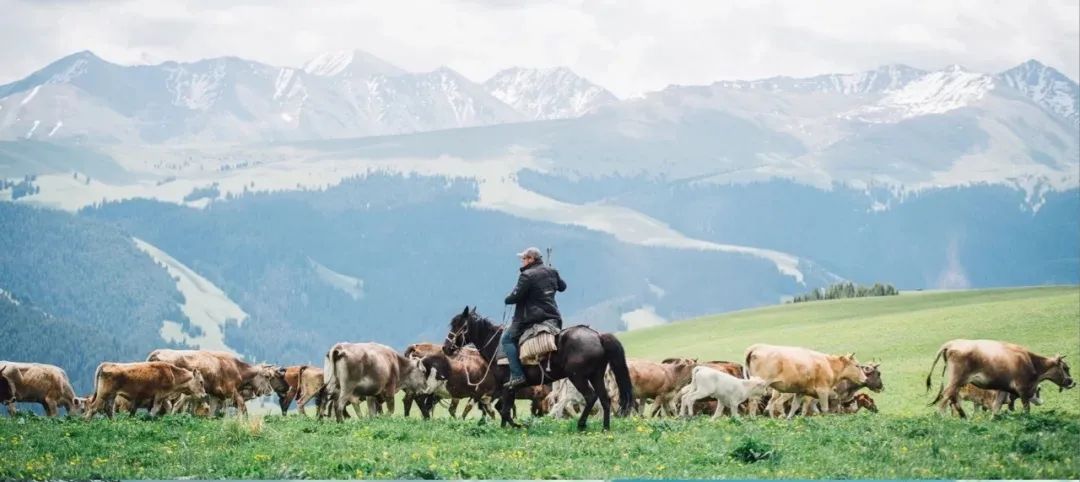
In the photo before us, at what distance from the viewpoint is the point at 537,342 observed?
2536cm

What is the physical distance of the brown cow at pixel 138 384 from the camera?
27.5 meters

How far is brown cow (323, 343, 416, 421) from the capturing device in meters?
28.7

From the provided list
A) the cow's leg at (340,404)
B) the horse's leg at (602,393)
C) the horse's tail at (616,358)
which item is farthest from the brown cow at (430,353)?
the horse's leg at (602,393)

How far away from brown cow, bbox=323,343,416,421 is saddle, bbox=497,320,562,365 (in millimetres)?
4404

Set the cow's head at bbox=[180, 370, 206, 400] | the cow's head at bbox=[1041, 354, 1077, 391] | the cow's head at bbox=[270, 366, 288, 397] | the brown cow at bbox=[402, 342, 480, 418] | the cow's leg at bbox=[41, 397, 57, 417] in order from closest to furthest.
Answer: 1. the cow's head at bbox=[180, 370, 206, 400]
2. the cow's head at bbox=[1041, 354, 1077, 391]
3. the cow's leg at bbox=[41, 397, 57, 417]
4. the brown cow at bbox=[402, 342, 480, 418]
5. the cow's head at bbox=[270, 366, 288, 397]

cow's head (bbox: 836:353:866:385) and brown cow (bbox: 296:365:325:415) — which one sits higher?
brown cow (bbox: 296:365:325:415)

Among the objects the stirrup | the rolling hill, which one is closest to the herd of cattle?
the stirrup

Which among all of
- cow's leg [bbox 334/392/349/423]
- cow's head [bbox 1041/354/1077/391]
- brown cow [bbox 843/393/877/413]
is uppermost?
cow's leg [bbox 334/392/349/423]

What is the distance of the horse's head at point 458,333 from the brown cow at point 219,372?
5.81m

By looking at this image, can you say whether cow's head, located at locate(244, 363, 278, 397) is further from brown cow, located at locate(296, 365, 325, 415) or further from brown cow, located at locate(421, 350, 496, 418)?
brown cow, located at locate(421, 350, 496, 418)

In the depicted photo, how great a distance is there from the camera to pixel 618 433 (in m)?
24.7

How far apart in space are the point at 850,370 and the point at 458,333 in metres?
10.4

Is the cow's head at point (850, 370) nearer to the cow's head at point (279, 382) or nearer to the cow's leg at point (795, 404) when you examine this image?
the cow's leg at point (795, 404)

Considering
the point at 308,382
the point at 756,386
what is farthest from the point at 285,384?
the point at 756,386
